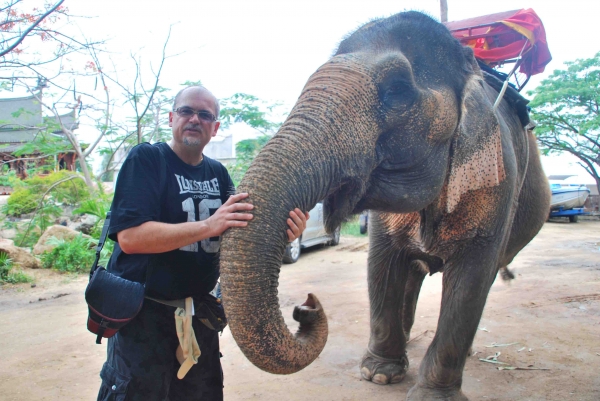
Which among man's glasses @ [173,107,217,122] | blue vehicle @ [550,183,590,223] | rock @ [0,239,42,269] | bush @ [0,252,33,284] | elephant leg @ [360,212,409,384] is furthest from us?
blue vehicle @ [550,183,590,223]

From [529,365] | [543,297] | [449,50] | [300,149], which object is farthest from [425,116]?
[543,297]

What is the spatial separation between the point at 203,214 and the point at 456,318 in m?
1.71

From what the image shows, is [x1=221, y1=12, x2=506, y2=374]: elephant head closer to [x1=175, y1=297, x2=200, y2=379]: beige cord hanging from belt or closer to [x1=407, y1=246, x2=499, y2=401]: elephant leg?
[x1=407, y1=246, x2=499, y2=401]: elephant leg

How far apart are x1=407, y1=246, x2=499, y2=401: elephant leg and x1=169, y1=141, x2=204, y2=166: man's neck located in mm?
1714

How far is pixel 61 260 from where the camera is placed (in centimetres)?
930

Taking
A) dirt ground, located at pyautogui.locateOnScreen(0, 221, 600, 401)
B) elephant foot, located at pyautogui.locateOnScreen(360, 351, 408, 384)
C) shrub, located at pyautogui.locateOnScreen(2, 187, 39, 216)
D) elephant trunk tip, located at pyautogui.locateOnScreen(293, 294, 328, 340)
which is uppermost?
shrub, located at pyautogui.locateOnScreen(2, 187, 39, 216)

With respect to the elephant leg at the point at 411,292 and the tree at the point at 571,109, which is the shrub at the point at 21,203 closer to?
the elephant leg at the point at 411,292

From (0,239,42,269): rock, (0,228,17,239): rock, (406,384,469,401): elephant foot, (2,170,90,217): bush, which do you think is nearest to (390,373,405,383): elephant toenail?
(406,384,469,401): elephant foot

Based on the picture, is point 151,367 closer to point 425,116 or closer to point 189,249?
point 189,249

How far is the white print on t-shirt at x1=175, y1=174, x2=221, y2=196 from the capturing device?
2.43m

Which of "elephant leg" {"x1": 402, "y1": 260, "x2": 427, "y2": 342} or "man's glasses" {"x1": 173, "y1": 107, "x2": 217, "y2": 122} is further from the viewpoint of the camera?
"elephant leg" {"x1": 402, "y1": 260, "x2": 427, "y2": 342}

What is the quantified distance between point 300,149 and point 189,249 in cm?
82

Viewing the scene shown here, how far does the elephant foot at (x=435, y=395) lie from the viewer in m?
3.11

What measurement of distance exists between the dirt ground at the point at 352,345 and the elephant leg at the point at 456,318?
48cm
